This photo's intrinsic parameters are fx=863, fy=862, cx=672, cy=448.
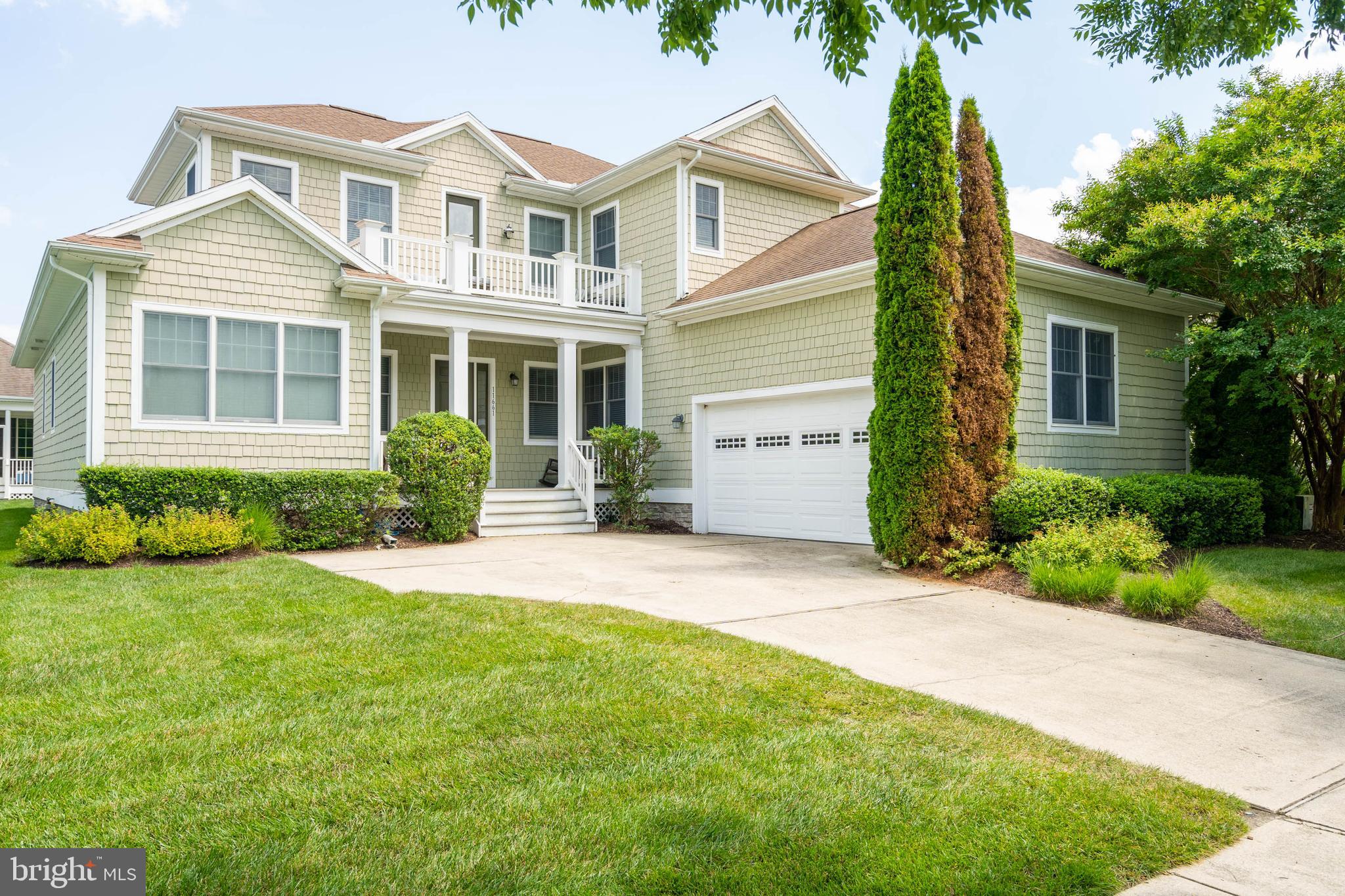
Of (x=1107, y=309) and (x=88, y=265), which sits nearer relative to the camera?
(x=88, y=265)

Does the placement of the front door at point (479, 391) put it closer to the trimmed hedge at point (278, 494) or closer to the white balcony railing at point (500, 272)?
the white balcony railing at point (500, 272)

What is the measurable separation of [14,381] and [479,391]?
66.7 ft

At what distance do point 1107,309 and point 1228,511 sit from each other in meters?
3.47

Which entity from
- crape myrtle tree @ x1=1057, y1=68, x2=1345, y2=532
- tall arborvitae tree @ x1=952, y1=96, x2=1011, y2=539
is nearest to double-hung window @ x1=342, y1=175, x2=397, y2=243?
tall arborvitae tree @ x1=952, y1=96, x2=1011, y2=539

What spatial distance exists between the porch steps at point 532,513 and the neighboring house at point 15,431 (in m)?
20.4

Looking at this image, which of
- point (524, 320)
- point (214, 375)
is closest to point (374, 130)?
A: point (524, 320)

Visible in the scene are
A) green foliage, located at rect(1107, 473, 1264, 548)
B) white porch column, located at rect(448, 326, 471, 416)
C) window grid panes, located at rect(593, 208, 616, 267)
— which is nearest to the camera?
green foliage, located at rect(1107, 473, 1264, 548)

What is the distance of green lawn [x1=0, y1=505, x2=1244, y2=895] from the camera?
2811 millimetres

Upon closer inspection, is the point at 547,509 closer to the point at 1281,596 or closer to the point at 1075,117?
the point at 1281,596

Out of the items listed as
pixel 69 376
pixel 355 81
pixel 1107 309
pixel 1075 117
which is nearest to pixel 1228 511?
pixel 1107 309

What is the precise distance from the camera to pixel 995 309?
393 inches

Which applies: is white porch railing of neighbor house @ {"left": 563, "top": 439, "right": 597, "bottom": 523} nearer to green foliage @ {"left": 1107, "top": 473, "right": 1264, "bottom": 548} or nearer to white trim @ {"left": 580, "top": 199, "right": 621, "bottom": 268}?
white trim @ {"left": 580, "top": 199, "right": 621, "bottom": 268}

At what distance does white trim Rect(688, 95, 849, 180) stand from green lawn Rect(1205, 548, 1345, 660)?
35.4ft

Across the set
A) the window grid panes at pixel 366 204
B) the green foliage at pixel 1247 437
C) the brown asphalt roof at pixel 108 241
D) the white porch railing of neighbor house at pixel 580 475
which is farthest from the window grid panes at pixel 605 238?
the green foliage at pixel 1247 437
